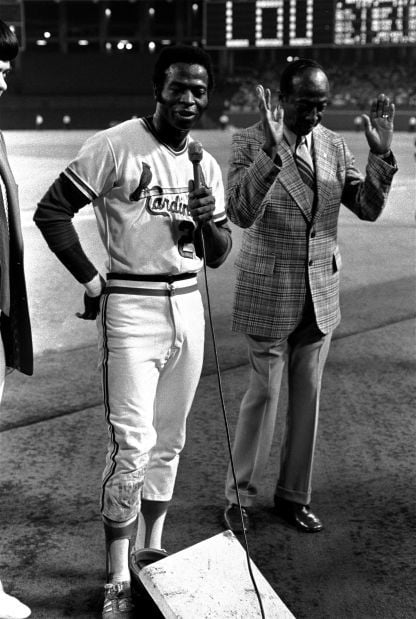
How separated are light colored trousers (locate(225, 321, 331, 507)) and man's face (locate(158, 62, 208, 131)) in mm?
1164

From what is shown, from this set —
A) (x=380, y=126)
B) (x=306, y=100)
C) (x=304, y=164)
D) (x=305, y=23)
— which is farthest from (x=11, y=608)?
(x=305, y=23)

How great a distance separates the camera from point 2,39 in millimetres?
2893

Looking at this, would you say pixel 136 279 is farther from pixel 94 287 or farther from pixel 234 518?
pixel 234 518

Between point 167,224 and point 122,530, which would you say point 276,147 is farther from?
point 122,530

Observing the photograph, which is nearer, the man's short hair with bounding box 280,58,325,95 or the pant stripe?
the pant stripe

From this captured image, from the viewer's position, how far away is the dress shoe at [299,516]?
12.9ft

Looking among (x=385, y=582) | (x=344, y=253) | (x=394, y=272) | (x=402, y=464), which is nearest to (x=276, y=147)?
(x=385, y=582)

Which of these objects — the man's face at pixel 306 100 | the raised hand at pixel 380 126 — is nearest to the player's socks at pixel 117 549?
the man's face at pixel 306 100

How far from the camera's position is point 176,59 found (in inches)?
123

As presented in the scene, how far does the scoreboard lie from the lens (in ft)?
172

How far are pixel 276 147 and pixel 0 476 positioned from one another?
231 cm

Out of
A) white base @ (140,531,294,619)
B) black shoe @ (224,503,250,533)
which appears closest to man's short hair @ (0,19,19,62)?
white base @ (140,531,294,619)

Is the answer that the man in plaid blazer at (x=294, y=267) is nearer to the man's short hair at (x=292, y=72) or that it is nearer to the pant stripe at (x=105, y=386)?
the man's short hair at (x=292, y=72)

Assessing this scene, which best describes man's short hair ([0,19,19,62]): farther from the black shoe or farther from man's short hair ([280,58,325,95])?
the black shoe
